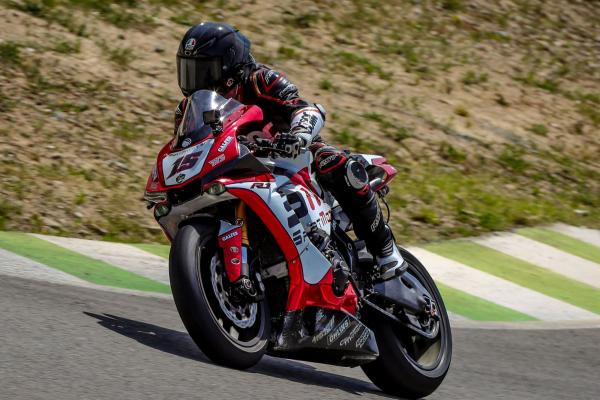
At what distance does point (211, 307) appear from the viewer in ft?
17.1

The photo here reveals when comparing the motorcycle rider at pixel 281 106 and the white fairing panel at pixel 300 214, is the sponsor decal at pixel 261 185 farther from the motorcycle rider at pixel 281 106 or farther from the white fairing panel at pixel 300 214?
the motorcycle rider at pixel 281 106

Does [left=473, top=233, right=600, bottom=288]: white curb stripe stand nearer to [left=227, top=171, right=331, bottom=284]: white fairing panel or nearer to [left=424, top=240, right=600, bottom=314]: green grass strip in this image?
[left=424, top=240, right=600, bottom=314]: green grass strip

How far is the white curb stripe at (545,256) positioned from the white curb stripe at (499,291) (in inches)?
30.4

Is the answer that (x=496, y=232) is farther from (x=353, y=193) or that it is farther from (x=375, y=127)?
(x=353, y=193)

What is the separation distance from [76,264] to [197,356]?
2541mm

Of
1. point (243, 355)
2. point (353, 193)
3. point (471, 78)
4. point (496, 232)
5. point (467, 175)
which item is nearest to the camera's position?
point (243, 355)

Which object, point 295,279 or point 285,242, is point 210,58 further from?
point 295,279

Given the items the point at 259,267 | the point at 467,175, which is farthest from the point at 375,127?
the point at 259,267

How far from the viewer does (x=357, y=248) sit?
621cm

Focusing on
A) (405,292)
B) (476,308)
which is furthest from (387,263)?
(476,308)

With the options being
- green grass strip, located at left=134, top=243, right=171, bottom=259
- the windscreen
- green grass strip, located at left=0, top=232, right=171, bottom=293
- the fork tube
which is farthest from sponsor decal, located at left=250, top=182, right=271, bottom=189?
green grass strip, located at left=134, top=243, right=171, bottom=259

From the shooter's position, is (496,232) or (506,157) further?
(506,157)

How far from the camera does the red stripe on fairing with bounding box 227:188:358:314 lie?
540 cm

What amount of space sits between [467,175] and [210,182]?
6.96 m
